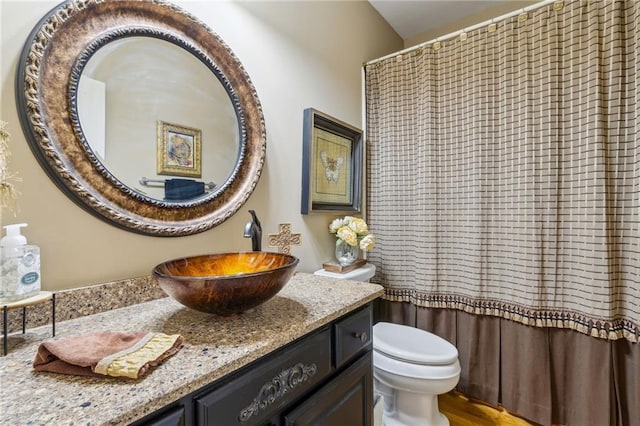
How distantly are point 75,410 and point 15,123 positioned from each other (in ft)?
2.28

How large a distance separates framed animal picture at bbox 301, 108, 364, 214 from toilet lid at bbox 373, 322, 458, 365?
0.75 m

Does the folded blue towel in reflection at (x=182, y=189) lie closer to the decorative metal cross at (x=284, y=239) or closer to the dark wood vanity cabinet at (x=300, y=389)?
the decorative metal cross at (x=284, y=239)

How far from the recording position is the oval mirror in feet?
2.38

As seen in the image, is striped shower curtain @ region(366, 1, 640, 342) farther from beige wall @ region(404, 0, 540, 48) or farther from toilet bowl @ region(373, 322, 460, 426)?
beige wall @ region(404, 0, 540, 48)

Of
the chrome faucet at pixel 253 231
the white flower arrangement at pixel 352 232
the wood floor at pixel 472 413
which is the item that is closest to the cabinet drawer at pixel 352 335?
the chrome faucet at pixel 253 231

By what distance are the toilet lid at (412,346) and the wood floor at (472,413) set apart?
471 millimetres

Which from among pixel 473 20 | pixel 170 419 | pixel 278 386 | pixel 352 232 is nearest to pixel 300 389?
pixel 278 386

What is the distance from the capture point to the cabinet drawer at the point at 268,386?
52 cm

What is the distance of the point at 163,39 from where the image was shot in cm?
95

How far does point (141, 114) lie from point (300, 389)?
94cm

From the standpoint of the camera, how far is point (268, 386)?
2.00ft

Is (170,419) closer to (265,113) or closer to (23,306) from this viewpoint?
(23,306)

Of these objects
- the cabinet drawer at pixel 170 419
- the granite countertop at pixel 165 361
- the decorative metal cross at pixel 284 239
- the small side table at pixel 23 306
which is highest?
the decorative metal cross at pixel 284 239

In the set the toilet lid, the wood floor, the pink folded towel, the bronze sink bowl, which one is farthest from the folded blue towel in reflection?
the wood floor
